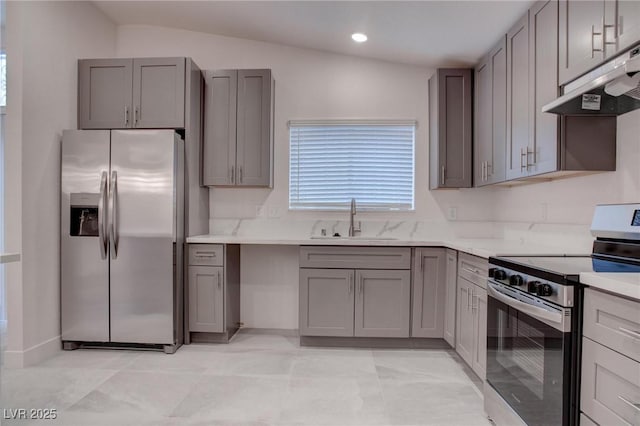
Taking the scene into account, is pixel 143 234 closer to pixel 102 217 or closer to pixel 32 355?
pixel 102 217

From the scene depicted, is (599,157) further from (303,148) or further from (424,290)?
(303,148)

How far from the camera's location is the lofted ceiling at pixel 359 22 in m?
2.71

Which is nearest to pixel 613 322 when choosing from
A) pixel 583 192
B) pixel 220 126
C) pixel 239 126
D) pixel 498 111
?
pixel 583 192

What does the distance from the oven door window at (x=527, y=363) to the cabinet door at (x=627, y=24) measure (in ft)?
4.14

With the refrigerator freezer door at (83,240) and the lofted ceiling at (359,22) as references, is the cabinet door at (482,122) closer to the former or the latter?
the lofted ceiling at (359,22)

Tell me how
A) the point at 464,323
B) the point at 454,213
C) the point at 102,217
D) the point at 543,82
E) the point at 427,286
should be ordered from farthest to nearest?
the point at 454,213
the point at 427,286
the point at 102,217
the point at 464,323
the point at 543,82

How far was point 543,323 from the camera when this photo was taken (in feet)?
5.21

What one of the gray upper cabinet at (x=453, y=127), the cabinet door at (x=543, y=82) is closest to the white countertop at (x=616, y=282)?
the cabinet door at (x=543, y=82)

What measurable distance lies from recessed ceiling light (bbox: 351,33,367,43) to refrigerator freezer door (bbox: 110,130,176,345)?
1768 mm

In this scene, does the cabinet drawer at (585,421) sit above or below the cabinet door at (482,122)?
below

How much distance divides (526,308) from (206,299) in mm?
2480

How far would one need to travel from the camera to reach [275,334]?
3652 mm

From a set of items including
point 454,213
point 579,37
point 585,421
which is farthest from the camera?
point 454,213

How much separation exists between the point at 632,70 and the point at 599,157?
791 mm
